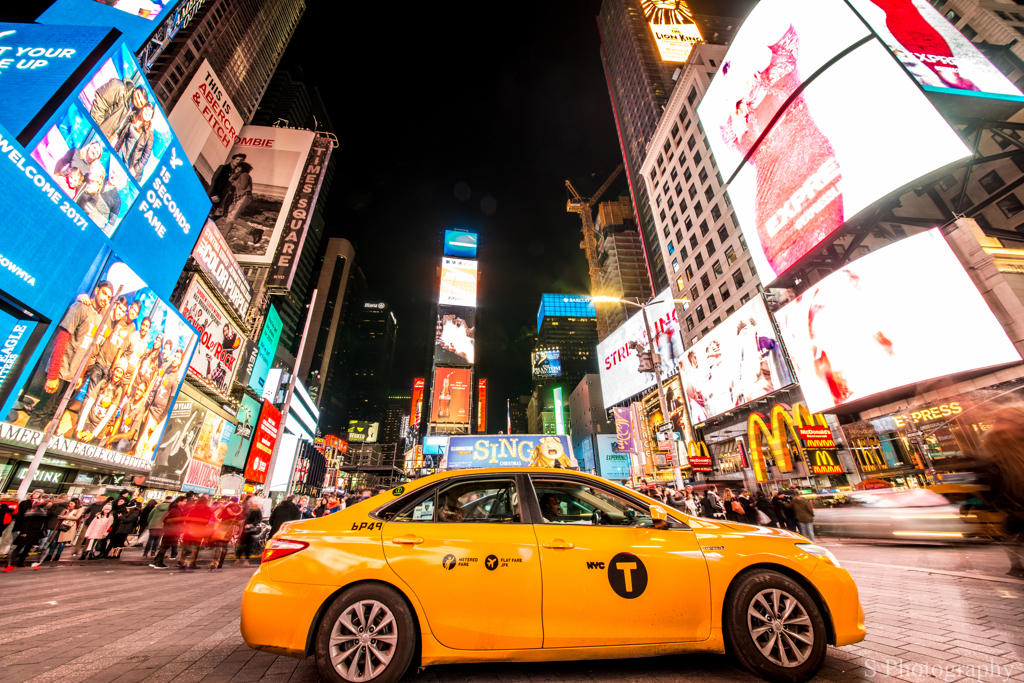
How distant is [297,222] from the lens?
28.6 meters

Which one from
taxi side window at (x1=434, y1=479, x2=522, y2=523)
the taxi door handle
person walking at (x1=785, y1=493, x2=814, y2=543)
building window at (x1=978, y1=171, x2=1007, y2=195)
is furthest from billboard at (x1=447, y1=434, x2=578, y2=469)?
building window at (x1=978, y1=171, x2=1007, y2=195)

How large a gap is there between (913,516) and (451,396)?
158ft

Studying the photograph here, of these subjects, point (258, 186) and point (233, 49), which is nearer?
point (258, 186)

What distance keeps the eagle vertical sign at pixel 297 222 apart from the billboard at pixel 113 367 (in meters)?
6.81

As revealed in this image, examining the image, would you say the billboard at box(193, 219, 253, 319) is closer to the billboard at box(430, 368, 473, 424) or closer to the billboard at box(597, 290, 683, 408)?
the billboard at box(430, 368, 473, 424)

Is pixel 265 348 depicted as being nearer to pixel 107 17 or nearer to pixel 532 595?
pixel 107 17

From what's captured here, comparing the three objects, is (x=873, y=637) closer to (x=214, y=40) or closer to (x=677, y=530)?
(x=677, y=530)

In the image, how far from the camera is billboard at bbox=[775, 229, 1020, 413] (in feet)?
53.8

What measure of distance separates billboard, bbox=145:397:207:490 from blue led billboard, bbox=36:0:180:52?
74.4 ft

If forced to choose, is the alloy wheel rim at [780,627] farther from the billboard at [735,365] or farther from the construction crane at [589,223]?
the construction crane at [589,223]

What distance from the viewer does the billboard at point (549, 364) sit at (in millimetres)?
124688

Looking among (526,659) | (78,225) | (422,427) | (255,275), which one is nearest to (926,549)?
(526,659)

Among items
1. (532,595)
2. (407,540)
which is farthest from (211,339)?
(532,595)

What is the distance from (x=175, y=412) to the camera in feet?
100
